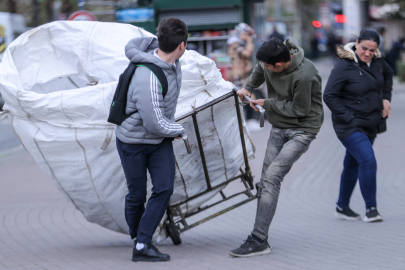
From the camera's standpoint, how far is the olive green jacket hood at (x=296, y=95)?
4.12 meters

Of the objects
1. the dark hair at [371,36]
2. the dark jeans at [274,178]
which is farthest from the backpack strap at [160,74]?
the dark hair at [371,36]

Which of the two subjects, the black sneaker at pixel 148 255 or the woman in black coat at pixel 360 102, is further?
the woman in black coat at pixel 360 102

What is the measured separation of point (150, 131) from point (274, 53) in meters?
1.04

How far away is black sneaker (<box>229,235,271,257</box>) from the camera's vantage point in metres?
4.21

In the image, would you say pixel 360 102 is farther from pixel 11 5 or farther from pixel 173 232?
pixel 11 5

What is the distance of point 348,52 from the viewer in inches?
201

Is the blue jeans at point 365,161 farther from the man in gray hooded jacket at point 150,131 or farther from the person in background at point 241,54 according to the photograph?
the person in background at point 241,54

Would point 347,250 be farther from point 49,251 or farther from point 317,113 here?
point 49,251

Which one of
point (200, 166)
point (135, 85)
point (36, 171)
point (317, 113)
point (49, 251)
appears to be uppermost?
point (135, 85)

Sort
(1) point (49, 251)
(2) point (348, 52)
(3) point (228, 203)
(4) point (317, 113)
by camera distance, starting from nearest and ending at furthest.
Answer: (4) point (317, 113) < (1) point (49, 251) < (2) point (348, 52) < (3) point (228, 203)

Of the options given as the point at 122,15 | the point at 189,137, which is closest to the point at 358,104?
the point at 189,137

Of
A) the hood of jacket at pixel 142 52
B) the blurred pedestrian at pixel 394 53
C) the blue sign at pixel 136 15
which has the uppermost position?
the hood of jacket at pixel 142 52

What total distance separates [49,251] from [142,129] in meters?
1.55

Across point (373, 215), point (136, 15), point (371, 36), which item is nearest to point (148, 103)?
point (371, 36)
